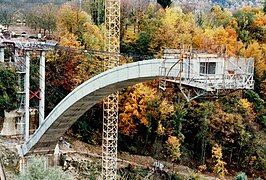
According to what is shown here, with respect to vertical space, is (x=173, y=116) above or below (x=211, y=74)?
below

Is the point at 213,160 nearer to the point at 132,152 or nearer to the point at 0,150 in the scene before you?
the point at 132,152

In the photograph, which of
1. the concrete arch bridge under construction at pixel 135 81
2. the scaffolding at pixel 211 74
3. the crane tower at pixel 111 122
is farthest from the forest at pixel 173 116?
the scaffolding at pixel 211 74

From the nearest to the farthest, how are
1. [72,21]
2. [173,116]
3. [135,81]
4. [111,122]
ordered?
[135,81]
[111,122]
[173,116]
[72,21]

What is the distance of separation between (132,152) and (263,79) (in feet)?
19.6

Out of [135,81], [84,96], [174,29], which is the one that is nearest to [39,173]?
[135,81]

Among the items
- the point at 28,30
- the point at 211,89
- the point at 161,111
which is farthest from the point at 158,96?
the point at 211,89

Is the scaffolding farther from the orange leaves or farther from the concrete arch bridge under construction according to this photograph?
the orange leaves

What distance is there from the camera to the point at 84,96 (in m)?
11.9

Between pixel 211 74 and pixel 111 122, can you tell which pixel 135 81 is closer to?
pixel 211 74

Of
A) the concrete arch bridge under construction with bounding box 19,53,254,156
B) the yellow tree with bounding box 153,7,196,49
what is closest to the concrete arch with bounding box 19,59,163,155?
the concrete arch bridge under construction with bounding box 19,53,254,156

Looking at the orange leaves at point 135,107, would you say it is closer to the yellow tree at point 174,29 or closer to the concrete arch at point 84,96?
the yellow tree at point 174,29

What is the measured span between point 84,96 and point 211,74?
4493 mm

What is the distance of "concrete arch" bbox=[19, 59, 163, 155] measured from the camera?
9.73 metres

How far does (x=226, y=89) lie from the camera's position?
A: 26.2 feet
